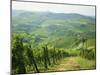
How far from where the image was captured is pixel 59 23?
2.51 metres

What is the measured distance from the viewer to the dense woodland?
A: 234cm

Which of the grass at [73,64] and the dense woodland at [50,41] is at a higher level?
the dense woodland at [50,41]

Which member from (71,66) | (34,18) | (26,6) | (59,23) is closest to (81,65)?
(71,66)

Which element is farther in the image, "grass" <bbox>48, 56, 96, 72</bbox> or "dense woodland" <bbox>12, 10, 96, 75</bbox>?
"grass" <bbox>48, 56, 96, 72</bbox>

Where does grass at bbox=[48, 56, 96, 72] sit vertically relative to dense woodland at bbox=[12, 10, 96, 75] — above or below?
below

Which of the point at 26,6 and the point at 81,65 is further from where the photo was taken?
the point at 81,65

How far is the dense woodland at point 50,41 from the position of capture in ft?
7.69

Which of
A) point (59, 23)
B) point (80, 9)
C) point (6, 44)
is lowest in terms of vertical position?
point (6, 44)

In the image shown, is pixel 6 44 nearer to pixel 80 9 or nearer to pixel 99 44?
pixel 80 9

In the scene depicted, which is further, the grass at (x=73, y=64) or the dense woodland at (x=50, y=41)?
the grass at (x=73, y=64)

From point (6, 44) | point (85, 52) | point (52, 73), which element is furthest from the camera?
point (85, 52)

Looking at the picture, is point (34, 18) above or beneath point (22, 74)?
above

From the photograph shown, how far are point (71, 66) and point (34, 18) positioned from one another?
0.74 m

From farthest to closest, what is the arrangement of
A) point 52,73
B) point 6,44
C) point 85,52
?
1. point 85,52
2. point 52,73
3. point 6,44
